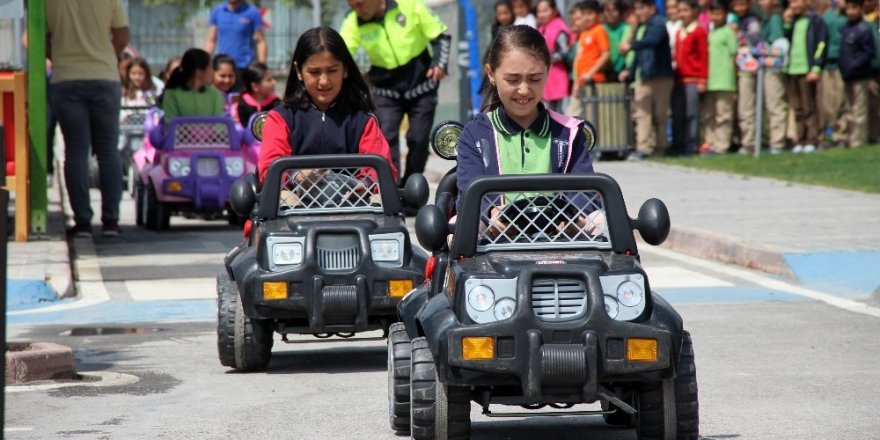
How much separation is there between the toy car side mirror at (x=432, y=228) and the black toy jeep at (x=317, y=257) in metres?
1.61

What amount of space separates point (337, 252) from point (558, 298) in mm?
2326

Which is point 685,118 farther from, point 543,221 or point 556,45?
point 543,221

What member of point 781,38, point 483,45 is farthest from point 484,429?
point 483,45

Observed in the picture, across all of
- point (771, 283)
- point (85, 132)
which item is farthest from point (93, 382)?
point (85, 132)

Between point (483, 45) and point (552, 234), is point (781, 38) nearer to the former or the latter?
point (483, 45)

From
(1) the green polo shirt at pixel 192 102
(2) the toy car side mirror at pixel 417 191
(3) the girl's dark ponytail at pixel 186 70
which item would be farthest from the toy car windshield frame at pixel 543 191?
(3) the girl's dark ponytail at pixel 186 70

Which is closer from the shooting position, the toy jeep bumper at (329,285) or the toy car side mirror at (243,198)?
the toy jeep bumper at (329,285)

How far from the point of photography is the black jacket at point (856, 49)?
20.8 m

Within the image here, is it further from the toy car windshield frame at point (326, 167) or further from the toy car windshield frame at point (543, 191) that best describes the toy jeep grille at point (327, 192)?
the toy car windshield frame at point (543, 191)

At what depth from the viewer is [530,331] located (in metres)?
5.00

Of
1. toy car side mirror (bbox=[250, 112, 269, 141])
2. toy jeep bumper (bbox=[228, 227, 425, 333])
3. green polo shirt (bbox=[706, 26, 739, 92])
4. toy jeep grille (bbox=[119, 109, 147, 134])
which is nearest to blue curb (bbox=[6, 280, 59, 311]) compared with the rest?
toy car side mirror (bbox=[250, 112, 269, 141])

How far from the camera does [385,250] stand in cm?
738

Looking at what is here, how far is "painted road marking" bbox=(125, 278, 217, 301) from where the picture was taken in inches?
412

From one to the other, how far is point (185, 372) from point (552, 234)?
2591 mm
